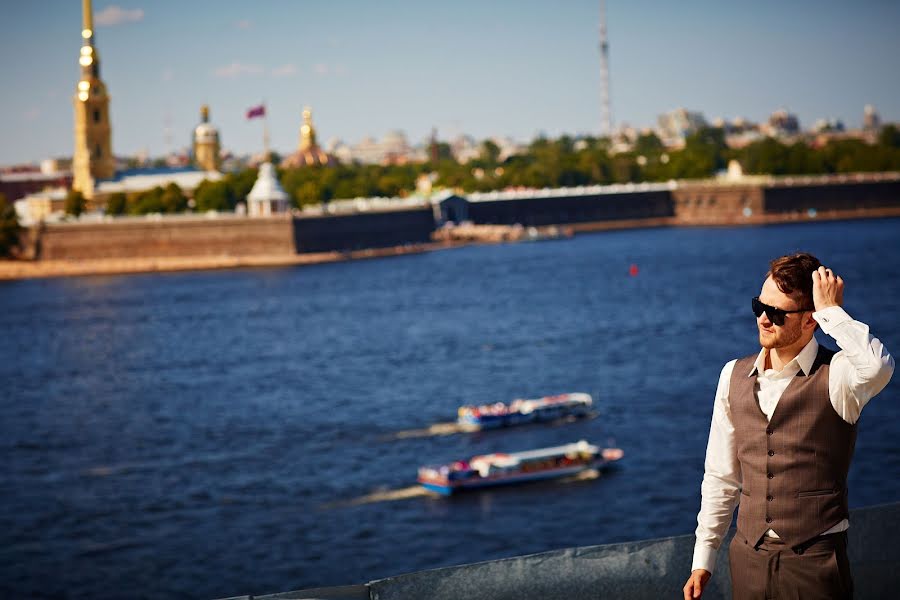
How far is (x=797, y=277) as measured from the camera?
227 centimetres

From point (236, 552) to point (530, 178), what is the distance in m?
72.7

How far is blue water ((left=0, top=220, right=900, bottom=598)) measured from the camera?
1476cm

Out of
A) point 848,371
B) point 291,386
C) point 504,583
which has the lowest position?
point 291,386

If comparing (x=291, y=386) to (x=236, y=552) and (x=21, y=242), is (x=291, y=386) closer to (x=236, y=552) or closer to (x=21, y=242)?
(x=236, y=552)

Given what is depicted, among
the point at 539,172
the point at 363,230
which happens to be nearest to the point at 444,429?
the point at 363,230

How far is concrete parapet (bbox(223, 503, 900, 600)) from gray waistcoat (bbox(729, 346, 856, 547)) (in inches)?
15.5

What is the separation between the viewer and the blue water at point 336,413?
14.8 m

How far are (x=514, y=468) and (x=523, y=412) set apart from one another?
4073 millimetres

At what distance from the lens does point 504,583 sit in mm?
2596

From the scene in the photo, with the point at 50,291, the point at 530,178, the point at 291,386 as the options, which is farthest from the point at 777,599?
the point at 530,178

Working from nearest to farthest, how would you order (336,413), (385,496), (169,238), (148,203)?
(385,496) < (336,413) < (169,238) < (148,203)

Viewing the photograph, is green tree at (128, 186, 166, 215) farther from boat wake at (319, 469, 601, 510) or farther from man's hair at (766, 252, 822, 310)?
man's hair at (766, 252, 822, 310)

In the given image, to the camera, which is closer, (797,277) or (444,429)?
(797,277)

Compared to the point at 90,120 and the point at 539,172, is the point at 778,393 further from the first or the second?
the point at 539,172
